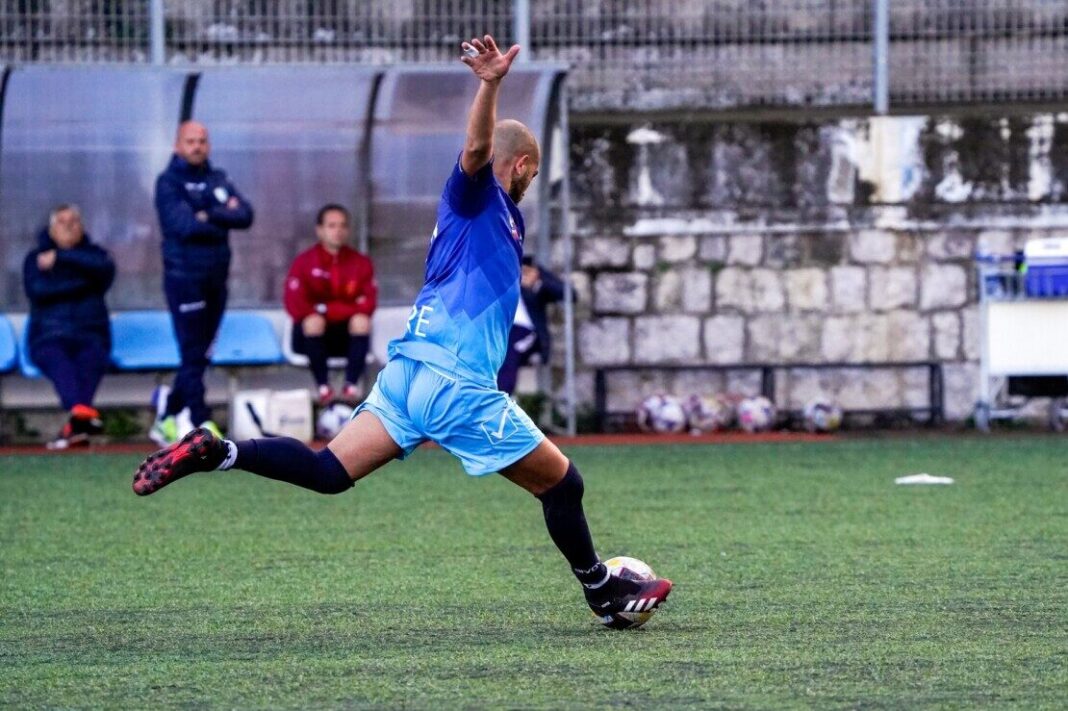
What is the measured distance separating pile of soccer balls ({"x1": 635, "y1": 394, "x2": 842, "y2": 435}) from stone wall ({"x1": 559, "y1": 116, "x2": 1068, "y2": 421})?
0.42m

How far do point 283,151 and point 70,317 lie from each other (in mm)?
2142

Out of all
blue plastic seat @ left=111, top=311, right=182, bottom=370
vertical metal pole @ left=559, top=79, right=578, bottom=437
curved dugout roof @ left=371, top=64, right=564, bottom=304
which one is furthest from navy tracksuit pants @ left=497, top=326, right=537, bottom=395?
blue plastic seat @ left=111, top=311, right=182, bottom=370

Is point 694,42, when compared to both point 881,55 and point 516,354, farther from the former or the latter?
point 516,354

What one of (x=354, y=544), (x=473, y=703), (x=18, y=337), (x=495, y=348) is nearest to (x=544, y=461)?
(x=495, y=348)

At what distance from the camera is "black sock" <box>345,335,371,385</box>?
1343 cm

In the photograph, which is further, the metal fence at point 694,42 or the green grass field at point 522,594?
the metal fence at point 694,42

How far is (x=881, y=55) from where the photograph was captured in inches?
585

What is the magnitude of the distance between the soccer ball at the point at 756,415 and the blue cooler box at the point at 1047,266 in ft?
6.75

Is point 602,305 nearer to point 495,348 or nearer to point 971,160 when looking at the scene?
point 971,160

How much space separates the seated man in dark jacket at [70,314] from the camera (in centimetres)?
1318

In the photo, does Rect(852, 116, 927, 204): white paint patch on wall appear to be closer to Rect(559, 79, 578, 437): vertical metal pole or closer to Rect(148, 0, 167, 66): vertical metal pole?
Rect(559, 79, 578, 437): vertical metal pole

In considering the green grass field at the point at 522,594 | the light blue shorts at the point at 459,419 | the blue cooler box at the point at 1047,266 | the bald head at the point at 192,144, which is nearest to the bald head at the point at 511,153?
the light blue shorts at the point at 459,419

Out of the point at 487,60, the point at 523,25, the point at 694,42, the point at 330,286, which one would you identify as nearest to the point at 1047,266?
the point at 694,42

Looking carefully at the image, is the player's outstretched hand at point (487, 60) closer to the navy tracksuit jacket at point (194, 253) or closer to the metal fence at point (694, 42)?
the navy tracksuit jacket at point (194, 253)
